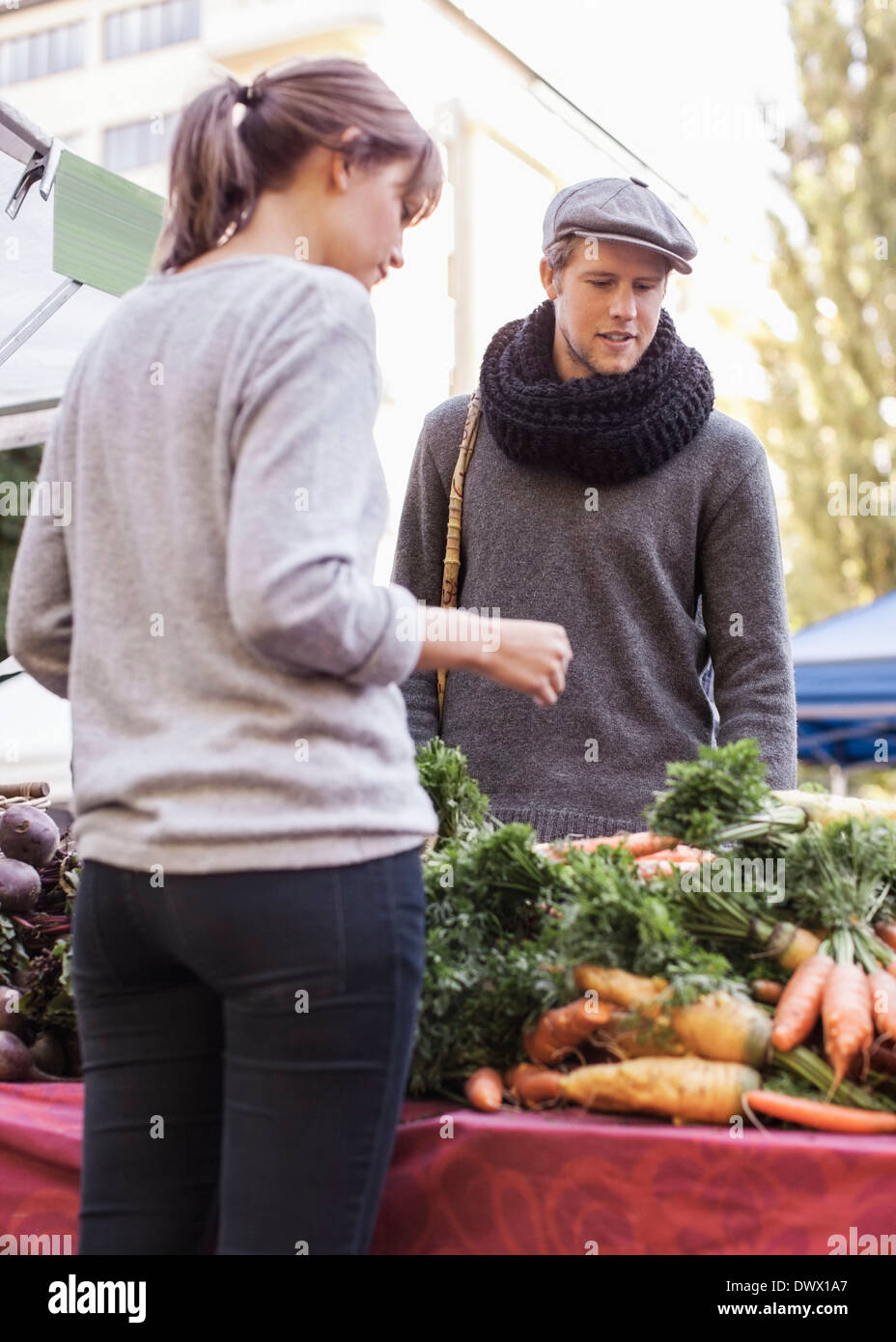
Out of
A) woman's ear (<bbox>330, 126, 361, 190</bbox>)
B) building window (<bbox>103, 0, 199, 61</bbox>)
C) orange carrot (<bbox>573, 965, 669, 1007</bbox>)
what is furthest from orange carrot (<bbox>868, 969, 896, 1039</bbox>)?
building window (<bbox>103, 0, 199, 61</bbox>)

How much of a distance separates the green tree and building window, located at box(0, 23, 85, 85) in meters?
7.81

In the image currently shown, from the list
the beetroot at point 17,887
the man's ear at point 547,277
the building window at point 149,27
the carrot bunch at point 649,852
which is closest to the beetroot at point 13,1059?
the beetroot at point 17,887

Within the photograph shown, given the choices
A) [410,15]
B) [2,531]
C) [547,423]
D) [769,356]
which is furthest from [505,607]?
[769,356]

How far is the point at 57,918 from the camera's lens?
8.68 ft

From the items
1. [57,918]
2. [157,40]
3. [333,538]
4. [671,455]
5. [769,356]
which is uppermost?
[157,40]

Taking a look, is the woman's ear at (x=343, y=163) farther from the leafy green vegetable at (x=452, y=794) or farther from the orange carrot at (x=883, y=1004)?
the orange carrot at (x=883, y=1004)

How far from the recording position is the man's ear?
104 inches

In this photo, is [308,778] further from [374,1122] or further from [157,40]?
[157,40]

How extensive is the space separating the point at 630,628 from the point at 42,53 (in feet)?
52.8

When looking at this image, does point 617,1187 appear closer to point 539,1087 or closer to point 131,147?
point 539,1087

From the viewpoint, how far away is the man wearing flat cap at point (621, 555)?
8.11ft

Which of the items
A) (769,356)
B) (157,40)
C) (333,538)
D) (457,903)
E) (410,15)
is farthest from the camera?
(157,40)

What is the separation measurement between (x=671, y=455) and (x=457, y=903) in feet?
3.36

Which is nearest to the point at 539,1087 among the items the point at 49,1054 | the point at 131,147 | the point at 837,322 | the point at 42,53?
the point at 49,1054
